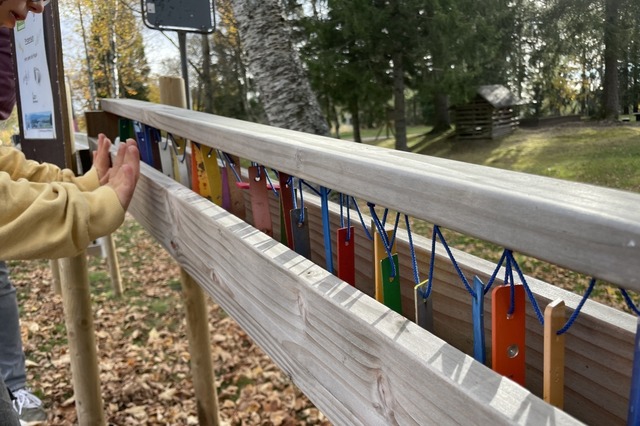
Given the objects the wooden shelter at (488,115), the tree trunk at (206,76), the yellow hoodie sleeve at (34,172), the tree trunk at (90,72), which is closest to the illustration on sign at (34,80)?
the yellow hoodie sleeve at (34,172)

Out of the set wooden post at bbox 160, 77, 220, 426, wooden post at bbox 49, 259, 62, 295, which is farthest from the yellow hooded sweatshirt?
wooden post at bbox 49, 259, 62, 295

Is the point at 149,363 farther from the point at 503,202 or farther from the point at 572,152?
the point at 503,202

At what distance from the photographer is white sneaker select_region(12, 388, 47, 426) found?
2541 mm

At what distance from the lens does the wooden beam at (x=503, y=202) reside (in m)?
0.44

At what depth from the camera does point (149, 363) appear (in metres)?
4.01

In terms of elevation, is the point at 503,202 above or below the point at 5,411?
above

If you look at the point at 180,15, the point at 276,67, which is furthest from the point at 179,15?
the point at 276,67

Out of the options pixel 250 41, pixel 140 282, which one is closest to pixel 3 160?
pixel 250 41

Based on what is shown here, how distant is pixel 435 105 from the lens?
4.11 feet

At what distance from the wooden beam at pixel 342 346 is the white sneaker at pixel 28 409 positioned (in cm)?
152

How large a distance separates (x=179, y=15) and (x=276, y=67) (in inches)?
19.7

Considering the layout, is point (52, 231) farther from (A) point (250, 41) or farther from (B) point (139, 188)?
(A) point (250, 41)

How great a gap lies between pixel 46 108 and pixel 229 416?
207cm

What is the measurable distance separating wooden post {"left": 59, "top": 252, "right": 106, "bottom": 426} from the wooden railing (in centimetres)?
119
